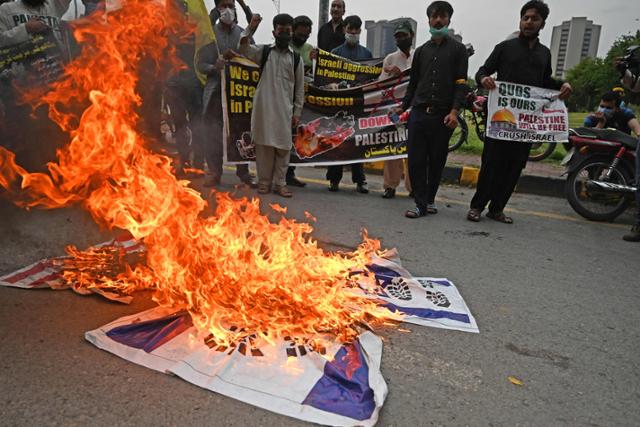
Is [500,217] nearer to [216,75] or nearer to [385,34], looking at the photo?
[216,75]

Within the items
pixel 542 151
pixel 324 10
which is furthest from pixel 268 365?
pixel 542 151

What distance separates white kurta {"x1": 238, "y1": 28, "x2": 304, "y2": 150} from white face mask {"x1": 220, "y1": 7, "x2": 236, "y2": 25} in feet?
1.40

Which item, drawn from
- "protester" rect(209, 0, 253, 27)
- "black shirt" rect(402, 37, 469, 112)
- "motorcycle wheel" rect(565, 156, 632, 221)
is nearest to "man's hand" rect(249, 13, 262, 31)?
"protester" rect(209, 0, 253, 27)

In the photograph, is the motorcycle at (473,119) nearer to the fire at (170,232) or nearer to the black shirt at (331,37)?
the black shirt at (331,37)

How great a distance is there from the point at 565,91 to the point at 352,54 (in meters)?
3.14

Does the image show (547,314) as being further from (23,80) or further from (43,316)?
(23,80)

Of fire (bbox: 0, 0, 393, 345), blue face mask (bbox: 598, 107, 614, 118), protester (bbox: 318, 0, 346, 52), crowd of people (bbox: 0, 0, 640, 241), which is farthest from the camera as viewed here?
protester (bbox: 318, 0, 346, 52)

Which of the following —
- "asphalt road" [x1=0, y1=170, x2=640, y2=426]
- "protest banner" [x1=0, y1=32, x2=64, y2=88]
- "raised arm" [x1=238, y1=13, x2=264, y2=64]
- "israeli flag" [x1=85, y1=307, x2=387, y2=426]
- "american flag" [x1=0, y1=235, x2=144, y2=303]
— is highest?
"raised arm" [x1=238, y1=13, x2=264, y2=64]

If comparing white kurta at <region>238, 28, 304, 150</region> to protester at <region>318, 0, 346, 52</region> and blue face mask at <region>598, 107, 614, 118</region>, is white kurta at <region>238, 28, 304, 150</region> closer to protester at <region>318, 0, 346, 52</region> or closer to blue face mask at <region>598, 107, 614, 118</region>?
protester at <region>318, 0, 346, 52</region>

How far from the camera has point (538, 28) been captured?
4871 mm

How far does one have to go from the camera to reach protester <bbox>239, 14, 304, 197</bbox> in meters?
5.83

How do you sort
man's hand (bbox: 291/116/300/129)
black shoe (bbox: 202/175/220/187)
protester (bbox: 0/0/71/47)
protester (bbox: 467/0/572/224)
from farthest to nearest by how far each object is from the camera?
1. black shoe (bbox: 202/175/220/187)
2. man's hand (bbox: 291/116/300/129)
3. protester (bbox: 467/0/572/224)
4. protester (bbox: 0/0/71/47)

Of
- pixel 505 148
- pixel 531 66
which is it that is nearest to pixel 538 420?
pixel 505 148

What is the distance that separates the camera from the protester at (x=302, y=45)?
20.9 ft
